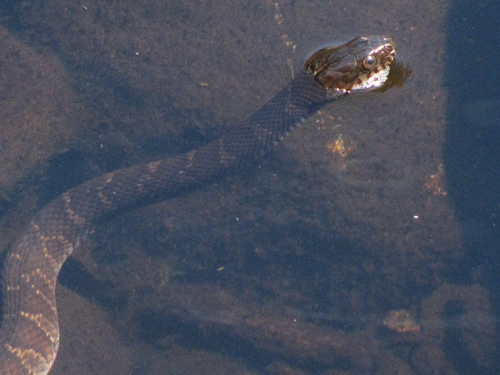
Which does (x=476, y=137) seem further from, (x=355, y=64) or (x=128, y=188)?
(x=128, y=188)

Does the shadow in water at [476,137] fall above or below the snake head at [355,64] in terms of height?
below

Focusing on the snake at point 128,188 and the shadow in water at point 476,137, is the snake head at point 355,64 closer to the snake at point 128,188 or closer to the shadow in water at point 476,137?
the snake at point 128,188

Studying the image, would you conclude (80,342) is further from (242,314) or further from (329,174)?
(329,174)

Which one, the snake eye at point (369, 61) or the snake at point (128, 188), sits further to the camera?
A: the snake at point (128, 188)

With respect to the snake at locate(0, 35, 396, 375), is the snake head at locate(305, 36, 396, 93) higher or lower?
higher

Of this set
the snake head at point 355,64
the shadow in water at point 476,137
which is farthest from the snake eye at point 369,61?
the shadow in water at point 476,137

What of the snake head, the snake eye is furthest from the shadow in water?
the snake eye

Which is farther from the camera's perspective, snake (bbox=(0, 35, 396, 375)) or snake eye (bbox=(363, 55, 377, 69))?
snake (bbox=(0, 35, 396, 375))

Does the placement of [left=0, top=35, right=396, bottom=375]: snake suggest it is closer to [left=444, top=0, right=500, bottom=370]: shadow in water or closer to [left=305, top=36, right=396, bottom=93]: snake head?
[left=305, top=36, right=396, bottom=93]: snake head
